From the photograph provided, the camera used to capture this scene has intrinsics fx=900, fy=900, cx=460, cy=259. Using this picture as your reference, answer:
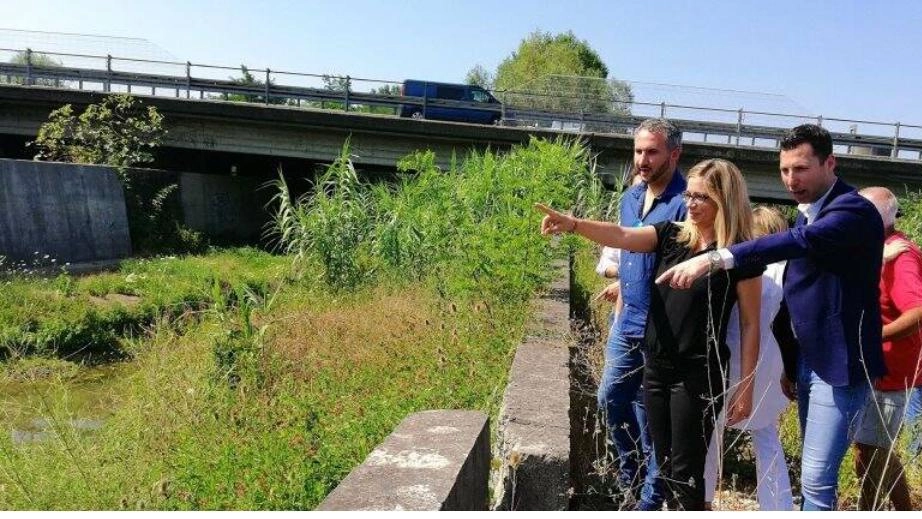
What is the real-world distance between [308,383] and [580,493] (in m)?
1.96

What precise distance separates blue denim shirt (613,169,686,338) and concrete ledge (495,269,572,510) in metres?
0.45

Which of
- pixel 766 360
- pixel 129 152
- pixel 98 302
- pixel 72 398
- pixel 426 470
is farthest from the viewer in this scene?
pixel 129 152

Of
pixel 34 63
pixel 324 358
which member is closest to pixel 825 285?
pixel 324 358

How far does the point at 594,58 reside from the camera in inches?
2643

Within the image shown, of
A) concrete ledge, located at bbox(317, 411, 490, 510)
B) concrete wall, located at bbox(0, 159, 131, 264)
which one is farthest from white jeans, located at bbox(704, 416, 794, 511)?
concrete wall, located at bbox(0, 159, 131, 264)

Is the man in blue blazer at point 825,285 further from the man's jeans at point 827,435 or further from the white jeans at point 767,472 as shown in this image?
the white jeans at point 767,472

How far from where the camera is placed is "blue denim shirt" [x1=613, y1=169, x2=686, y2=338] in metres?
4.04

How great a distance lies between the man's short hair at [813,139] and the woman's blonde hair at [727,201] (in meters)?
0.24

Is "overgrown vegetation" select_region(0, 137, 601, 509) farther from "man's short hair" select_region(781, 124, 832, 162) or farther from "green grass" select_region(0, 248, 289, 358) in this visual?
"man's short hair" select_region(781, 124, 832, 162)

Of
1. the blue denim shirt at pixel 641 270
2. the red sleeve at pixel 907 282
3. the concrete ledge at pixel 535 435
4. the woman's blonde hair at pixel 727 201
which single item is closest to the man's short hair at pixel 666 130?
the blue denim shirt at pixel 641 270

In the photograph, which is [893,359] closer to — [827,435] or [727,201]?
[827,435]

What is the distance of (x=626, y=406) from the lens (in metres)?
4.40

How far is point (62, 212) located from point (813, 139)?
1538cm

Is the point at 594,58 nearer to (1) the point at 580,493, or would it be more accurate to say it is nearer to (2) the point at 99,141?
(2) the point at 99,141
